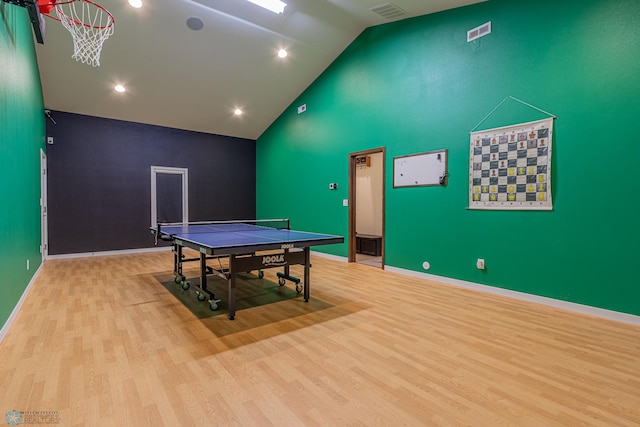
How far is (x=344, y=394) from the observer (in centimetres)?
186

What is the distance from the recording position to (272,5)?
470 centimetres

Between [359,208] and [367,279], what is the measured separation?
3.52 meters

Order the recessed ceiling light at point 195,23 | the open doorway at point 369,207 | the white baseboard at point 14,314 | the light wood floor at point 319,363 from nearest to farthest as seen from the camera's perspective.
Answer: the light wood floor at point 319,363 → the white baseboard at point 14,314 → the recessed ceiling light at point 195,23 → the open doorway at point 369,207

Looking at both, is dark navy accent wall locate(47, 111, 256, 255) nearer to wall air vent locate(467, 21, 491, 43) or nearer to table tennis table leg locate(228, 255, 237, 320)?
table tennis table leg locate(228, 255, 237, 320)

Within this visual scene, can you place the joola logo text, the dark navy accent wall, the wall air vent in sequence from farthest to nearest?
the dark navy accent wall
the wall air vent
the joola logo text

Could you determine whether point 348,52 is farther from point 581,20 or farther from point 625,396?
point 625,396

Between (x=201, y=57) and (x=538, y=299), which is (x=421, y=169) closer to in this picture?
(x=538, y=299)

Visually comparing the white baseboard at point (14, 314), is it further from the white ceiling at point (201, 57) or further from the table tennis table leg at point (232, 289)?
the white ceiling at point (201, 57)

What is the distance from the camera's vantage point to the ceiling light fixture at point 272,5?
459cm

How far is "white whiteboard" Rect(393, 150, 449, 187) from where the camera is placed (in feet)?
14.9

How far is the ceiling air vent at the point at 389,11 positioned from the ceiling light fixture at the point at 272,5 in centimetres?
138

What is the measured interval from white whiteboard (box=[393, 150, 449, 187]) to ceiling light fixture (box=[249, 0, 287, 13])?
2.95m

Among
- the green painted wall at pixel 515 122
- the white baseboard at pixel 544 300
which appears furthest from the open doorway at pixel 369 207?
the white baseboard at pixel 544 300

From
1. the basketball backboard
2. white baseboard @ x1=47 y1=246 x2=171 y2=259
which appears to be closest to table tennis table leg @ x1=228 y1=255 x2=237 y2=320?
the basketball backboard
